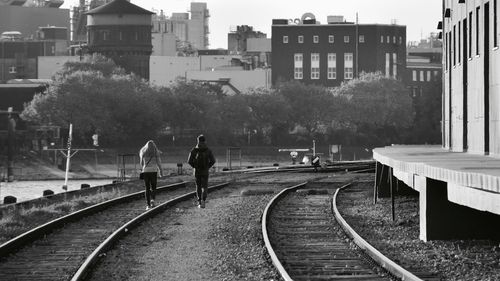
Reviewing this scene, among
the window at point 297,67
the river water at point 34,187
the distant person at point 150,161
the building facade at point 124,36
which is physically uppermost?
the building facade at point 124,36

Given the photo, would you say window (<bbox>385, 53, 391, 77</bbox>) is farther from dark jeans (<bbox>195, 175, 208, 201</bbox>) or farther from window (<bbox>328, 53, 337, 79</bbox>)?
dark jeans (<bbox>195, 175, 208, 201</bbox>)

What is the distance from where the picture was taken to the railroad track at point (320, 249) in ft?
63.4

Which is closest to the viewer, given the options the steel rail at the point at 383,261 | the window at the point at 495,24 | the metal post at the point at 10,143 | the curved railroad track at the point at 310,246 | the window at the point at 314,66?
the steel rail at the point at 383,261

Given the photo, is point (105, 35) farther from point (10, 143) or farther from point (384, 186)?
point (384, 186)

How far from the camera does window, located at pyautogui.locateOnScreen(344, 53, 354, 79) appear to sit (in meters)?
177

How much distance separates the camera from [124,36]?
18425cm

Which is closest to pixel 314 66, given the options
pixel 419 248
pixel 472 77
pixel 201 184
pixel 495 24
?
pixel 472 77

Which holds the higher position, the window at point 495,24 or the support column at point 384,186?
the window at point 495,24

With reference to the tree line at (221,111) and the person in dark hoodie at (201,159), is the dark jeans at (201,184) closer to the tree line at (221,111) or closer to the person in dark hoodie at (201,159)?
the person in dark hoodie at (201,159)

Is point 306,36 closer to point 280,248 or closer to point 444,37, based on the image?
point 444,37

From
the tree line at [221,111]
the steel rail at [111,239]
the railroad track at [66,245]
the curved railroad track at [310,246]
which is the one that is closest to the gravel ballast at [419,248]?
the curved railroad track at [310,246]

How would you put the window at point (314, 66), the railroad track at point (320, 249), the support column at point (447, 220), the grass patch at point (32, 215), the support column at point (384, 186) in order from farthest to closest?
1. the window at point (314, 66)
2. the support column at point (384, 186)
3. the grass patch at point (32, 215)
4. the support column at point (447, 220)
5. the railroad track at point (320, 249)

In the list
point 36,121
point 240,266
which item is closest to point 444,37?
point 240,266

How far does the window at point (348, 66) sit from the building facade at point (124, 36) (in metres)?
26.4
